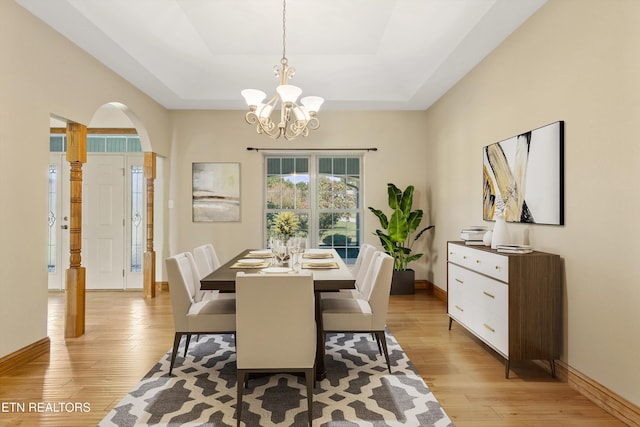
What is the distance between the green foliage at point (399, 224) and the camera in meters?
5.45

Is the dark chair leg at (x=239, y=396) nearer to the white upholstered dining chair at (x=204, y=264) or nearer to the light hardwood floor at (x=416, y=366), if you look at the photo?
the light hardwood floor at (x=416, y=366)

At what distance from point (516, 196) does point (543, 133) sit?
1.91 ft

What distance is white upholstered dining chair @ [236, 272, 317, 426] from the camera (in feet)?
6.84

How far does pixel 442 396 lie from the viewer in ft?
8.20

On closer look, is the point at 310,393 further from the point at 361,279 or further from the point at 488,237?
the point at 488,237

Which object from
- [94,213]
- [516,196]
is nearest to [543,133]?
[516,196]

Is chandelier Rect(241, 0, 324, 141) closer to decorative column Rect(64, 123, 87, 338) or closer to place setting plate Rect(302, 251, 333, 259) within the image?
place setting plate Rect(302, 251, 333, 259)

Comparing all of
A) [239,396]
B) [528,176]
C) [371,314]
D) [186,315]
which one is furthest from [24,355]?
[528,176]

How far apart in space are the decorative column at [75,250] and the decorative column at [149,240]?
1604 mm

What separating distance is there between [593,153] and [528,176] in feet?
2.18

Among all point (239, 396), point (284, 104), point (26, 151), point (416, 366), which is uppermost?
point (284, 104)

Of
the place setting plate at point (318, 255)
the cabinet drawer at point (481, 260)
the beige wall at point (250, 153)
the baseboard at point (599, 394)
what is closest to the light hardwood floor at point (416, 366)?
the baseboard at point (599, 394)

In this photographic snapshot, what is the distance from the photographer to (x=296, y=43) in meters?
4.34

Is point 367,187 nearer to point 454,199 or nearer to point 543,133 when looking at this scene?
point 454,199
